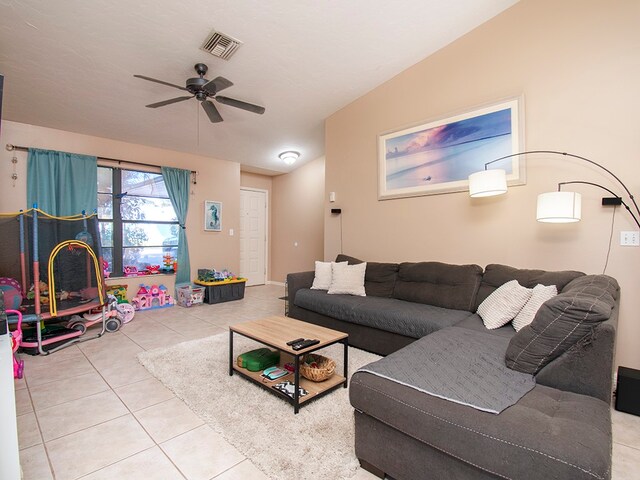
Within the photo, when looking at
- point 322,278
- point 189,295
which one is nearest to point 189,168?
point 189,295

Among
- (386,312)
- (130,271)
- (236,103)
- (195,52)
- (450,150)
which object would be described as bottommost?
(386,312)

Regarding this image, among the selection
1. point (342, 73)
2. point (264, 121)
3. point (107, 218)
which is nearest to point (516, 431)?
point (342, 73)

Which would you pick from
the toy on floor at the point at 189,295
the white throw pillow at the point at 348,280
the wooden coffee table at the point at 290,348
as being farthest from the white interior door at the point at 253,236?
the wooden coffee table at the point at 290,348

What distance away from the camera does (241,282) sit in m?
5.71

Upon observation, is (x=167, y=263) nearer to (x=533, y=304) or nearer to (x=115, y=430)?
(x=115, y=430)

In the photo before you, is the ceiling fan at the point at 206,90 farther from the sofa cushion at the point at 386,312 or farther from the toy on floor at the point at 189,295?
the toy on floor at the point at 189,295

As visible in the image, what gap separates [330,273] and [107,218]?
3.65 m

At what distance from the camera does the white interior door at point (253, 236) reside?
23.0 feet

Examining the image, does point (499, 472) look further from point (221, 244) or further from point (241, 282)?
point (221, 244)

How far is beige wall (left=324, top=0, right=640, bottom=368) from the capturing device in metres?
2.52

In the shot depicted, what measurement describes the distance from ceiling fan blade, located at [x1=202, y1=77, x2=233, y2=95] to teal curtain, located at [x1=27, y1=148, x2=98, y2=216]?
8.84ft

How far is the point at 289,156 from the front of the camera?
5902mm

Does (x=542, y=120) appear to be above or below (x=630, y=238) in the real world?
above

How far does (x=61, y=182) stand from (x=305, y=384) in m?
4.47
